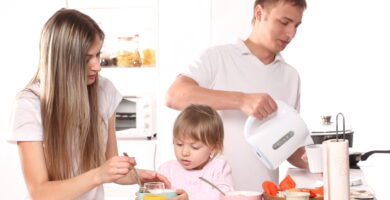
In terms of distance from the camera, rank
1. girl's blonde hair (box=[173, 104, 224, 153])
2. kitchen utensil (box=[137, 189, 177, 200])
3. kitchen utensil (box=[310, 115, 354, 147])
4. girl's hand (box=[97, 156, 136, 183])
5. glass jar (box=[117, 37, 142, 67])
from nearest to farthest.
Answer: kitchen utensil (box=[137, 189, 177, 200]) < girl's hand (box=[97, 156, 136, 183]) < girl's blonde hair (box=[173, 104, 224, 153]) < kitchen utensil (box=[310, 115, 354, 147]) < glass jar (box=[117, 37, 142, 67])

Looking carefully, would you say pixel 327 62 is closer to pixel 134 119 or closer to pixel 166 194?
pixel 134 119

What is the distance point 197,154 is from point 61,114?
18.4 inches

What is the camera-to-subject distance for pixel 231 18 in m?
4.26

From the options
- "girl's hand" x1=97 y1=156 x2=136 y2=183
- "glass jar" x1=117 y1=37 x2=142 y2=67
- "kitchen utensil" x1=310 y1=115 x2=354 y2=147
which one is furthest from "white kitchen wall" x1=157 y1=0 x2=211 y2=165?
"girl's hand" x1=97 y1=156 x2=136 y2=183

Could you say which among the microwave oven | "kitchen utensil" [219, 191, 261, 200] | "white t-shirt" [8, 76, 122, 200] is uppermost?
"white t-shirt" [8, 76, 122, 200]

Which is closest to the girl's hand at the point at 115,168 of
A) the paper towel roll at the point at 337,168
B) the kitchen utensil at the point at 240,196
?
the kitchen utensil at the point at 240,196

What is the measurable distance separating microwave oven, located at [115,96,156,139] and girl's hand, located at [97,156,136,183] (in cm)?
385

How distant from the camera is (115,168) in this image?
186cm

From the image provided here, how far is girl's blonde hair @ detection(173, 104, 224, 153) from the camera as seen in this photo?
214cm

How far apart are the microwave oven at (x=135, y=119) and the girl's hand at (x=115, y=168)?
3850 millimetres

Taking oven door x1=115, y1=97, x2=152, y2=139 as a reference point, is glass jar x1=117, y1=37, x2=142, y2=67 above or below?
above

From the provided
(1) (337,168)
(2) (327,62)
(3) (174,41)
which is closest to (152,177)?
(1) (337,168)

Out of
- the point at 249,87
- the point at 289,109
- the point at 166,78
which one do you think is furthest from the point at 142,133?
the point at 289,109

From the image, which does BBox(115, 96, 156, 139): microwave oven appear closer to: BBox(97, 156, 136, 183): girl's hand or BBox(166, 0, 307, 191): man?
BBox(166, 0, 307, 191): man
